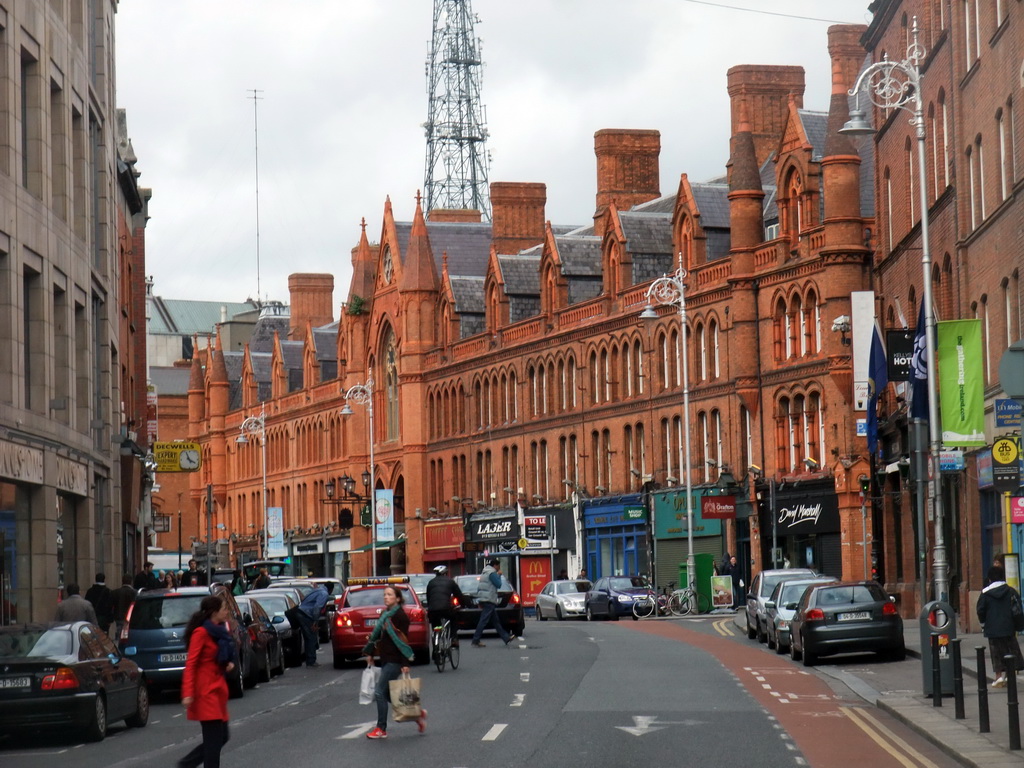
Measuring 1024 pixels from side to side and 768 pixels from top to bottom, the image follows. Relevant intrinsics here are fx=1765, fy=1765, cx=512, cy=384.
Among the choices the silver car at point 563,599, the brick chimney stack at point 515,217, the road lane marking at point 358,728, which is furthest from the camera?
the brick chimney stack at point 515,217

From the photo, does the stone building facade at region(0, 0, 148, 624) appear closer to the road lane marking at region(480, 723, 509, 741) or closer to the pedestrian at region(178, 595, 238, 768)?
the road lane marking at region(480, 723, 509, 741)

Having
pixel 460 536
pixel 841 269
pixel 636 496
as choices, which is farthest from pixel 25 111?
pixel 460 536

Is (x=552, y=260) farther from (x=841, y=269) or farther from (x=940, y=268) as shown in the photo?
(x=940, y=268)

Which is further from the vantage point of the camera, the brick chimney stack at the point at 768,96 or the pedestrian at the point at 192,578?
the brick chimney stack at the point at 768,96

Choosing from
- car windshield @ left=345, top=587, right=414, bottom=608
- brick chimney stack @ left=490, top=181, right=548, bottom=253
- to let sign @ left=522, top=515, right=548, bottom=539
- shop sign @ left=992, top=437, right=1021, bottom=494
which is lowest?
car windshield @ left=345, top=587, right=414, bottom=608

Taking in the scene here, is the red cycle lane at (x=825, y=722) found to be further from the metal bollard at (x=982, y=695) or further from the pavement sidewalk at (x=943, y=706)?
the metal bollard at (x=982, y=695)

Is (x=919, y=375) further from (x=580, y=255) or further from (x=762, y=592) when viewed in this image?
(x=580, y=255)

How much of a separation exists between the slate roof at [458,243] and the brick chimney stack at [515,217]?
2552 mm

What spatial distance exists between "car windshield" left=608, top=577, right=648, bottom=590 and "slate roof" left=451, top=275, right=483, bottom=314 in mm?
28241

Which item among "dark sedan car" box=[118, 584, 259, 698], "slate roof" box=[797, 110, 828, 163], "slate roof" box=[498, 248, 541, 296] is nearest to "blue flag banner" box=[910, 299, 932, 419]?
"dark sedan car" box=[118, 584, 259, 698]

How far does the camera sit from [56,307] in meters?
33.4

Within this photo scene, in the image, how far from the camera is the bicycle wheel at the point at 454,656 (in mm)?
29077

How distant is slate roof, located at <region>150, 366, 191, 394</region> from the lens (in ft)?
422

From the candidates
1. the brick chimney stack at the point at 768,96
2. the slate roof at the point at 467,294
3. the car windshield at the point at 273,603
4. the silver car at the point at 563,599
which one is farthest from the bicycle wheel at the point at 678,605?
the slate roof at the point at 467,294
